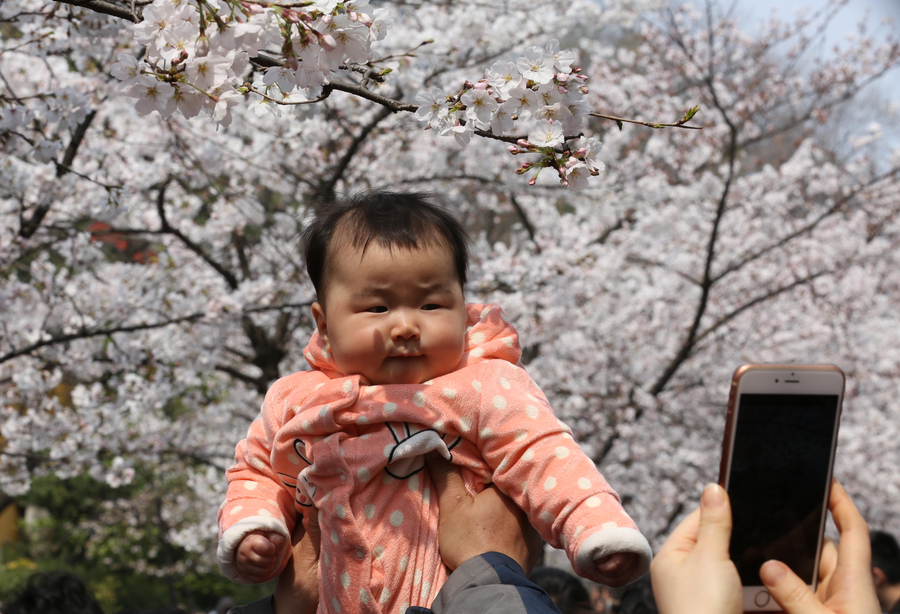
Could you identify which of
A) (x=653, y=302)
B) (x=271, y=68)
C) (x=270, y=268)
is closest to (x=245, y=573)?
(x=271, y=68)

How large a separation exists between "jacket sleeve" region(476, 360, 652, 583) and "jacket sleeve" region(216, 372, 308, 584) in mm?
469

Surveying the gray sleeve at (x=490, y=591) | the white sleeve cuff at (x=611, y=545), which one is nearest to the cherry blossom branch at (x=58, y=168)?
the gray sleeve at (x=490, y=591)

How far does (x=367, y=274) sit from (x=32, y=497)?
11.7m

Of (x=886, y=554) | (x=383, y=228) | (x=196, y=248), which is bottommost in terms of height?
(x=886, y=554)

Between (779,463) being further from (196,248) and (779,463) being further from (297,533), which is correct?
(196,248)

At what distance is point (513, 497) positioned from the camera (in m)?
1.41

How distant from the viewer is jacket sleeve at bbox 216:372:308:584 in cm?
141

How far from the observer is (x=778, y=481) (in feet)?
4.84

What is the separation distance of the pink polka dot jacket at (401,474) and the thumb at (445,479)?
2 cm

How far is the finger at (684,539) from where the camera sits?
1.29 m

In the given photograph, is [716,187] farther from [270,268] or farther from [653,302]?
[270,268]

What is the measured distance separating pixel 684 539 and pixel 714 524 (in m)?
0.09

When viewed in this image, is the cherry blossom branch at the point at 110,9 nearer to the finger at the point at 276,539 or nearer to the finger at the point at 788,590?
the finger at the point at 276,539

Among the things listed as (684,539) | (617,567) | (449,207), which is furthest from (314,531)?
(449,207)
